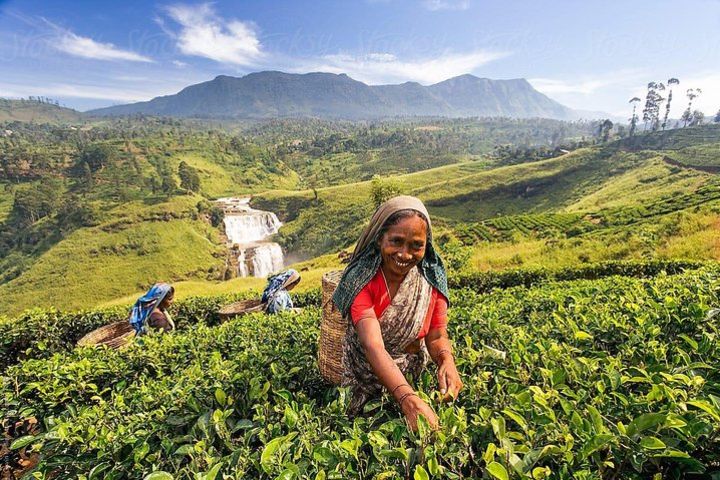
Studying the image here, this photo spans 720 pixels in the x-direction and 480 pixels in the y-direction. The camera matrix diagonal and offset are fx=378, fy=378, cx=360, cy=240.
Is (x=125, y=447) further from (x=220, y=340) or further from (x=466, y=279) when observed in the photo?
(x=466, y=279)

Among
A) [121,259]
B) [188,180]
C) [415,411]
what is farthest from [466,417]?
[188,180]

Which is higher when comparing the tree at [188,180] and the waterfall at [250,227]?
the tree at [188,180]

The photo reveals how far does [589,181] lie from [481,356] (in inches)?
2994

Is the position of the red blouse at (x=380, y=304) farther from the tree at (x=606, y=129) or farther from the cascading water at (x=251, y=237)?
the tree at (x=606, y=129)

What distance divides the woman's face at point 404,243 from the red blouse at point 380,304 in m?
0.16

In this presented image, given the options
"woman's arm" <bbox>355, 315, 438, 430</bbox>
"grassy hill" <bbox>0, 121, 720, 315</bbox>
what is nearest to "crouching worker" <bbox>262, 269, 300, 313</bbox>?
"woman's arm" <bbox>355, 315, 438, 430</bbox>

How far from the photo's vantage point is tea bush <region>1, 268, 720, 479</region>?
52.6 inches

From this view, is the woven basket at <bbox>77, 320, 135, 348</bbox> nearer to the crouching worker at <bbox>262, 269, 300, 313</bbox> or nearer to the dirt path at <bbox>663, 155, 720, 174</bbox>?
the crouching worker at <bbox>262, 269, 300, 313</bbox>

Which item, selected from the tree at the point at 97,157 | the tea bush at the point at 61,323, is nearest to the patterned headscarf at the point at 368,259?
the tea bush at the point at 61,323

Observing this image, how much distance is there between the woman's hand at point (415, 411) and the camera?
1.61 meters

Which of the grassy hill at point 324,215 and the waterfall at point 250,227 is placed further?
the waterfall at point 250,227

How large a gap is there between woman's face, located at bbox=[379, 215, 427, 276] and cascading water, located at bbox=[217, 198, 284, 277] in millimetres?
60852

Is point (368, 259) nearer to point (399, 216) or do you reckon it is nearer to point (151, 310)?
point (399, 216)

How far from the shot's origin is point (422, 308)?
2416 millimetres
